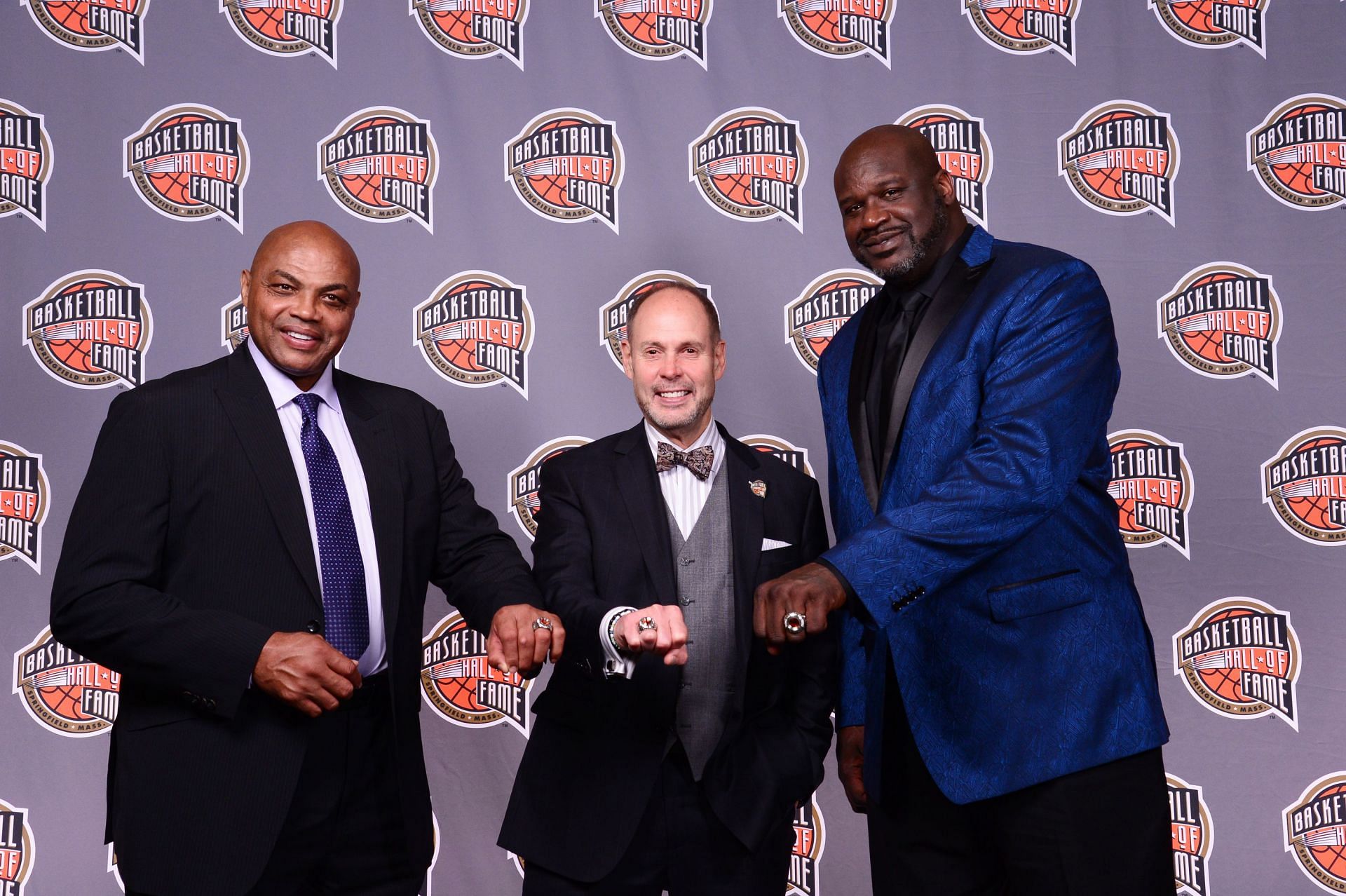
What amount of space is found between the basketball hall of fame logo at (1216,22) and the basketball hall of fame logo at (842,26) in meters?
0.89

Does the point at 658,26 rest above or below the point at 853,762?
above

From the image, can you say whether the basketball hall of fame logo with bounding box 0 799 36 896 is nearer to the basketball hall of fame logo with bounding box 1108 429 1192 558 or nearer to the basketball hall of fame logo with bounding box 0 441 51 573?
the basketball hall of fame logo with bounding box 0 441 51 573

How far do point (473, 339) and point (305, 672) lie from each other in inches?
66.6

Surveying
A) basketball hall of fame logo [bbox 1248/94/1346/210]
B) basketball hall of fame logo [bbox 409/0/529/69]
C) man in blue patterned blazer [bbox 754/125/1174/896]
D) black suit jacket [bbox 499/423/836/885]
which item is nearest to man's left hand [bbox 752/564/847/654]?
man in blue patterned blazer [bbox 754/125/1174/896]

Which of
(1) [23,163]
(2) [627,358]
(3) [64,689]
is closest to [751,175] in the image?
(2) [627,358]

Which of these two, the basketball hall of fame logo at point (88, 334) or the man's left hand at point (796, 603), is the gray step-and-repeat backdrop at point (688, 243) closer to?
the basketball hall of fame logo at point (88, 334)

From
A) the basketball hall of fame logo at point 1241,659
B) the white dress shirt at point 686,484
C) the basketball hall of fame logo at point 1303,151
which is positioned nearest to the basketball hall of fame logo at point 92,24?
the white dress shirt at point 686,484

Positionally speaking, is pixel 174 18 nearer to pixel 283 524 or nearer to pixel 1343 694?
pixel 283 524

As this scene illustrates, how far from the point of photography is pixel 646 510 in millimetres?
2408

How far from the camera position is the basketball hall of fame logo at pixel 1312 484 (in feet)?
11.1

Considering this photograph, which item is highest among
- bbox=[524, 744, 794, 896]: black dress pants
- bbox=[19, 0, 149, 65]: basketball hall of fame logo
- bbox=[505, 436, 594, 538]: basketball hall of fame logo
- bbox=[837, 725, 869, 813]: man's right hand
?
bbox=[19, 0, 149, 65]: basketball hall of fame logo

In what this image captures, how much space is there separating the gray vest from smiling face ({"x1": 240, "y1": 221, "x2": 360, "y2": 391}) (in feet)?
2.70

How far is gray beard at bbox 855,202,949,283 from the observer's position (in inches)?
91.0

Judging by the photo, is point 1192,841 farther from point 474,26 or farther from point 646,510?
point 474,26
